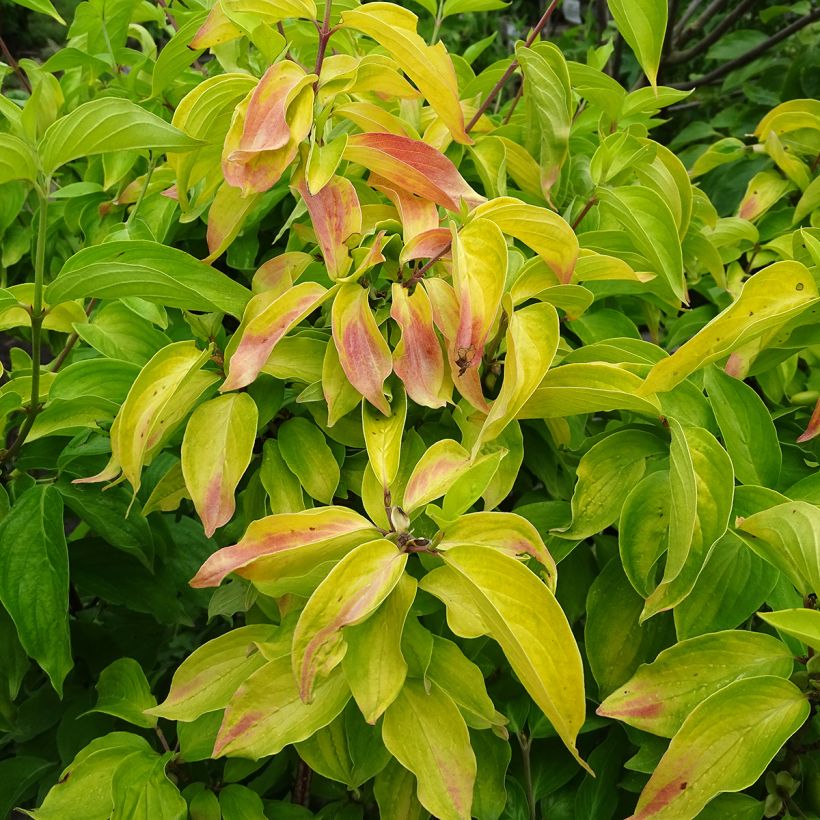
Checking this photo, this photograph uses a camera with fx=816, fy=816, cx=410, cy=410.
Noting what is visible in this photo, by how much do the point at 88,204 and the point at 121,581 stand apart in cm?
45

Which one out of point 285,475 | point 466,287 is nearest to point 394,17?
point 466,287

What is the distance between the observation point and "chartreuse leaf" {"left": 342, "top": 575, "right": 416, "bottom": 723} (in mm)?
472

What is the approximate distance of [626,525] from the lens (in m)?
0.55

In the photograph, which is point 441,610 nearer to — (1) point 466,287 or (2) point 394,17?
(1) point 466,287

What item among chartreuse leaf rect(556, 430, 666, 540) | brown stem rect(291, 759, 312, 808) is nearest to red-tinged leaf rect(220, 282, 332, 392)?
chartreuse leaf rect(556, 430, 666, 540)

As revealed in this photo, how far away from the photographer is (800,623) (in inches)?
17.8

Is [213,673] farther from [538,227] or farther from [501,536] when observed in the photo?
[538,227]

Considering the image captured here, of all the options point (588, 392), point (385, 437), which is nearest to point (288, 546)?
point (385, 437)

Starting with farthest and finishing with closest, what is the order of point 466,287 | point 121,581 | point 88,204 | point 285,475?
point 88,204
point 121,581
point 285,475
point 466,287

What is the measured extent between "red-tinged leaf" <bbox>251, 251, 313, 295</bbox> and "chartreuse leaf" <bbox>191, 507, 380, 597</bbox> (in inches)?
8.8

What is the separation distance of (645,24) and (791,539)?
393 millimetres

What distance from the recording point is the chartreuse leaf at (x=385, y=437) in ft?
1.70

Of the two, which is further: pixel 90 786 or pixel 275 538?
pixel 90 786

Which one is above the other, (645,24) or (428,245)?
(645,24)
